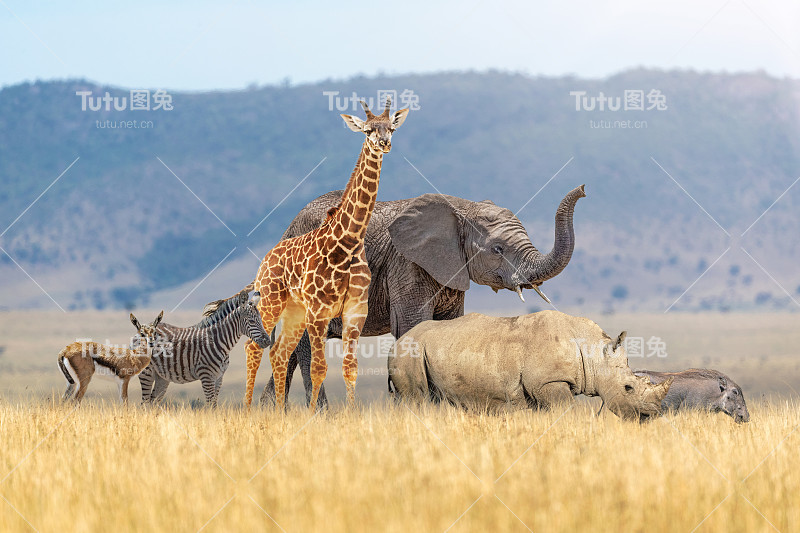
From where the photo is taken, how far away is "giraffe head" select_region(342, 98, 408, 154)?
8.21 metres

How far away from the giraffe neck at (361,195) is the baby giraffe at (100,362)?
3161 mm

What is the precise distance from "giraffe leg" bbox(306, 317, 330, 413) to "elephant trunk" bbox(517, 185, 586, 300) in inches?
142

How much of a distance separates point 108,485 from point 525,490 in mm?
3162

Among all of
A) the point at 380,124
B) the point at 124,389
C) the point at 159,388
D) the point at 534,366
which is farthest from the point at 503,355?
the point at 159,388

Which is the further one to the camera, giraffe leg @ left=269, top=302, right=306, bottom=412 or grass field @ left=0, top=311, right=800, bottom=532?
giraffe leg @ left=269, top=302, right=306, bottom=412

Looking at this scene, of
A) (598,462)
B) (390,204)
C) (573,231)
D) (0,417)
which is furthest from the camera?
(390,204)

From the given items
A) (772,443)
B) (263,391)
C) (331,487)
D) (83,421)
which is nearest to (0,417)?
(83,421)

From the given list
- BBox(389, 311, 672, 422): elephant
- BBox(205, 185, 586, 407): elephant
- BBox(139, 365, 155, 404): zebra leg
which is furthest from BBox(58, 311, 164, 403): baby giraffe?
BBox(389, 311, 672, 422): elephant

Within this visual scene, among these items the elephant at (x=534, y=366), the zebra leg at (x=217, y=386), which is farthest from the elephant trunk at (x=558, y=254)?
the zebra leg at (x=217, y=386)

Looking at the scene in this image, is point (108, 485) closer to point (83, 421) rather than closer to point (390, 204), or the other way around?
point (83, 421)

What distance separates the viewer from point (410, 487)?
6.35 metres

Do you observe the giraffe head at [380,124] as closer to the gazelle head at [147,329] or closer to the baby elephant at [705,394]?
the gazelle head at [147,329]

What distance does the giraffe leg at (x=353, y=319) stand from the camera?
887 centimetres

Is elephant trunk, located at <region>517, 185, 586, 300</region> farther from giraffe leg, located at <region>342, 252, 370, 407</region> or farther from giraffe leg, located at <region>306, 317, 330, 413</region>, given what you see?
giraffe leg, located at <region>306, 317, 330, 413</region>
